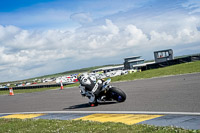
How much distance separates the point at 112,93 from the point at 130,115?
120 inches

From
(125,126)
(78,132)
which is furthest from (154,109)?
(78,132)

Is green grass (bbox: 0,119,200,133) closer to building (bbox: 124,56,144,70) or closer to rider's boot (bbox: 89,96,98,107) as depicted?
rider's boot (bbox: 89,96,98,107)

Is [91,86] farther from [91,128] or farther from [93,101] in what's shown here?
[91,128]

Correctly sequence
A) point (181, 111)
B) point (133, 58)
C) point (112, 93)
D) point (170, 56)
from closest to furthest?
point (181, 111)
point (112, 93)
point (170, 56)
point (133, 58)

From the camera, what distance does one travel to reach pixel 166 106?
8.80 metres

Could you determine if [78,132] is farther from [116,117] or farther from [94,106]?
[94,106]

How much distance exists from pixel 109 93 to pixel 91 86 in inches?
29.2

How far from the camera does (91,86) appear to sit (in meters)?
11.3

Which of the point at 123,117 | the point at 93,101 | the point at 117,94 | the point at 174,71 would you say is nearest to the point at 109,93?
the point at 117,94

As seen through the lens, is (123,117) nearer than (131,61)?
Yes

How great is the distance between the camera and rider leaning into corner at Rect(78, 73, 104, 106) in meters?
11.2

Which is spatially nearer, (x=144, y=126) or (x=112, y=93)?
(x=144, y=126)

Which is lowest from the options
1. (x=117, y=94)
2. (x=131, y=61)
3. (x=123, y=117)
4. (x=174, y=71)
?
(x=123, y=117)

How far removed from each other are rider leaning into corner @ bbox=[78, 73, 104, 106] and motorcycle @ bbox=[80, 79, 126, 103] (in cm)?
18
